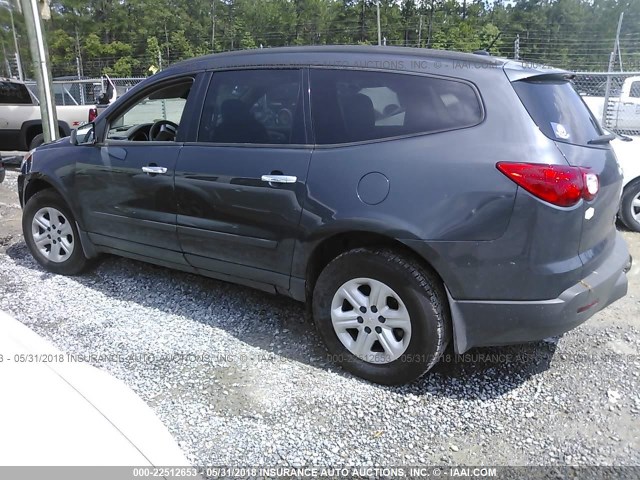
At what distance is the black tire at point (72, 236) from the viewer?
4.50 m

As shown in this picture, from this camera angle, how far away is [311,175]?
3.08 m

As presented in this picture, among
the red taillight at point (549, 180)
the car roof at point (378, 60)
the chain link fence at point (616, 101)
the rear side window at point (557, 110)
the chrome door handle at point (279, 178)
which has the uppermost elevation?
the car roof at point (378, 60)

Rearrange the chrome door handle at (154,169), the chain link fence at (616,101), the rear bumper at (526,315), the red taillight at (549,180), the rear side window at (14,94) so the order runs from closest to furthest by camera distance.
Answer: the red taillight at (549,180) → the rear bumper at (526,315) → the chrome door handle at (154,169) → the chain link fence at (616,101) → the rear side window at (14,94)

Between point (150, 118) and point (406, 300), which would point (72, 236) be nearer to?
point (150, 118)

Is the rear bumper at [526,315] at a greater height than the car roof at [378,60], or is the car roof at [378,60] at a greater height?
the car roof at [378,60]

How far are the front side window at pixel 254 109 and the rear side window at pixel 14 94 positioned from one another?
341 inches

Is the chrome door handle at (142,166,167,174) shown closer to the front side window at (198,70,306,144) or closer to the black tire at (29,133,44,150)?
the front side window at (198,70,306,144)

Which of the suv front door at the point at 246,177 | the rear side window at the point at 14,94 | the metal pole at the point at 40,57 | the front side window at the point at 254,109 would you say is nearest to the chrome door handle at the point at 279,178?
the suv front door at the point at 246,177

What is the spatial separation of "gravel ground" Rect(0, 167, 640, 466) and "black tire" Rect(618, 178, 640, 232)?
216 centimetres

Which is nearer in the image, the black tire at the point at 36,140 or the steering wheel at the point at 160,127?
the steering wheel at the point at 160,127

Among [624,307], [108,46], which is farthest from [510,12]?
[624,307]

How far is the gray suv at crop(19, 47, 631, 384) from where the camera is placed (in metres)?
2.64

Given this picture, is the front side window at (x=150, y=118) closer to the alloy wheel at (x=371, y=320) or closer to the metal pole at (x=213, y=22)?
the alloy wheel at (x=371, y=320)

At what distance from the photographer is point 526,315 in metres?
2.69
